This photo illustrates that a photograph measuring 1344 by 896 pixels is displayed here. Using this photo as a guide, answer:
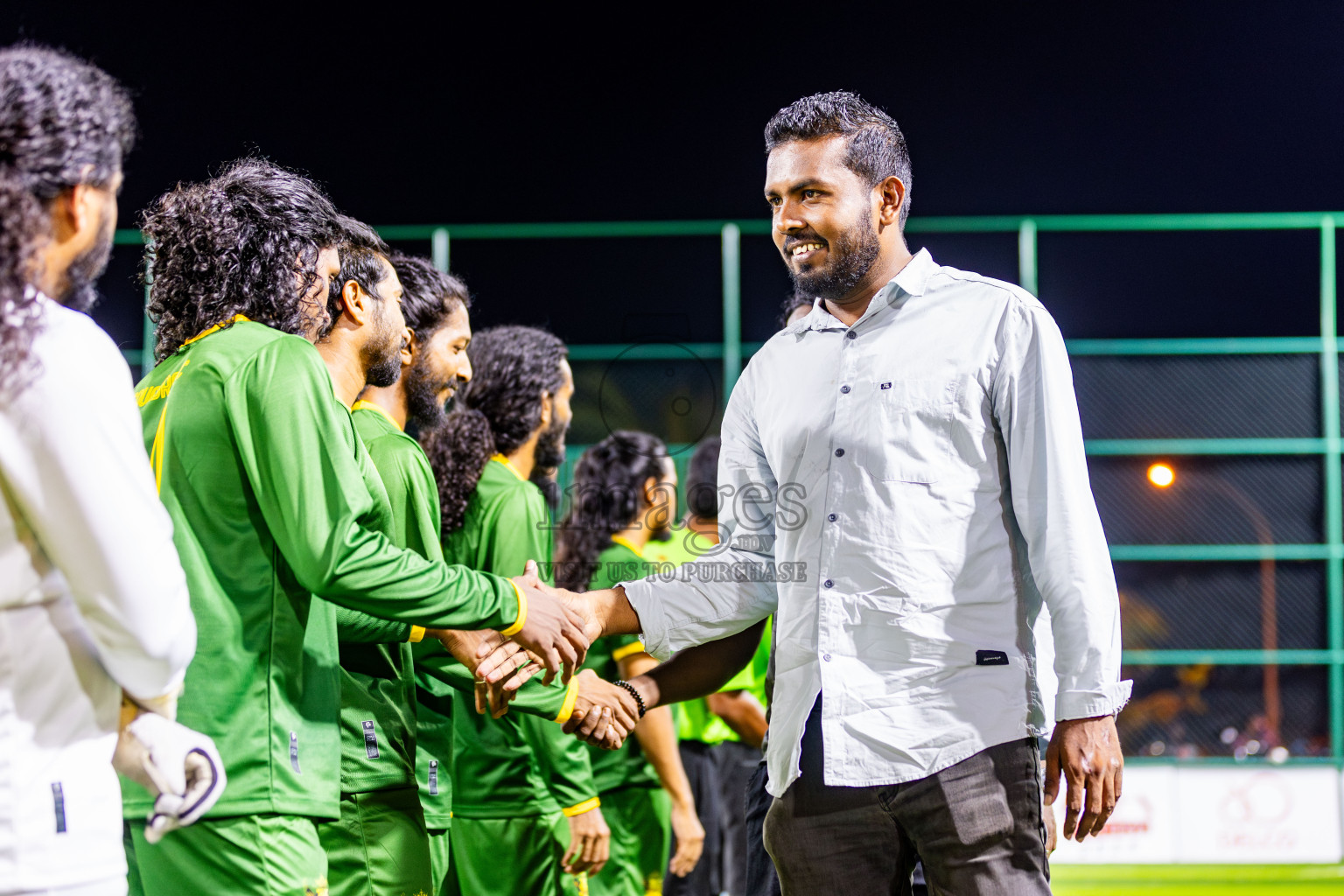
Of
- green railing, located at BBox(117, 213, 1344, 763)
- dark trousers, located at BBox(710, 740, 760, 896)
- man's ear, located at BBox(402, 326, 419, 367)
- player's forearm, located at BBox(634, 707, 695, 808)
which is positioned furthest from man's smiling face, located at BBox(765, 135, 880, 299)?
green railing, located at BBox(117, 213, 1344, 763)

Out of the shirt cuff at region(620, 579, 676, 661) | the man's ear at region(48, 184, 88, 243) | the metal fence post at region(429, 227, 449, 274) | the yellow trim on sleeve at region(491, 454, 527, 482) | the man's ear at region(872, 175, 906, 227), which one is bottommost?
the shirt cuff at region(620, 579, 676, 661)

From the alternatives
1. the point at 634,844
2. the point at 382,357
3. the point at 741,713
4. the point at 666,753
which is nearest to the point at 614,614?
the point at 382,357

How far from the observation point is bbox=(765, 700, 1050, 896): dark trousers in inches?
95.9

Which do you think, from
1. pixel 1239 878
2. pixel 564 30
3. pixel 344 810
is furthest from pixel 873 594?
pixel 564 30

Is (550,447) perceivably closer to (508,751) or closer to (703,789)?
(508,751)

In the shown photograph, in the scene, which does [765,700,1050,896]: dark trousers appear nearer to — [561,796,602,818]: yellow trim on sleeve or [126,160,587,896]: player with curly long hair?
[126,160,587,896]: player with curly long hair

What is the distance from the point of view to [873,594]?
260cm

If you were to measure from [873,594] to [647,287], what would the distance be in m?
7.73

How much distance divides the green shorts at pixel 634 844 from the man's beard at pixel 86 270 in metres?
3.58

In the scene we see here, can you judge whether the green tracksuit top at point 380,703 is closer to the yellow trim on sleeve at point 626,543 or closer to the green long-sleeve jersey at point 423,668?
the green long-sleeve jersey at point 423,668

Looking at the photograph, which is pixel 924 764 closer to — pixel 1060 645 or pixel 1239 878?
pixel 1060 645

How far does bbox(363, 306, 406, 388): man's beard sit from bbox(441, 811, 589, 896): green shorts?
1.55 meters

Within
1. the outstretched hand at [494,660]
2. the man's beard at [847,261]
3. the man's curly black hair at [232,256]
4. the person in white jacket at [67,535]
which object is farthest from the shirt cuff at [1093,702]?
the man's curly black hair at [232,256]

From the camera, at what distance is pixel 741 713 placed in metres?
5.21
